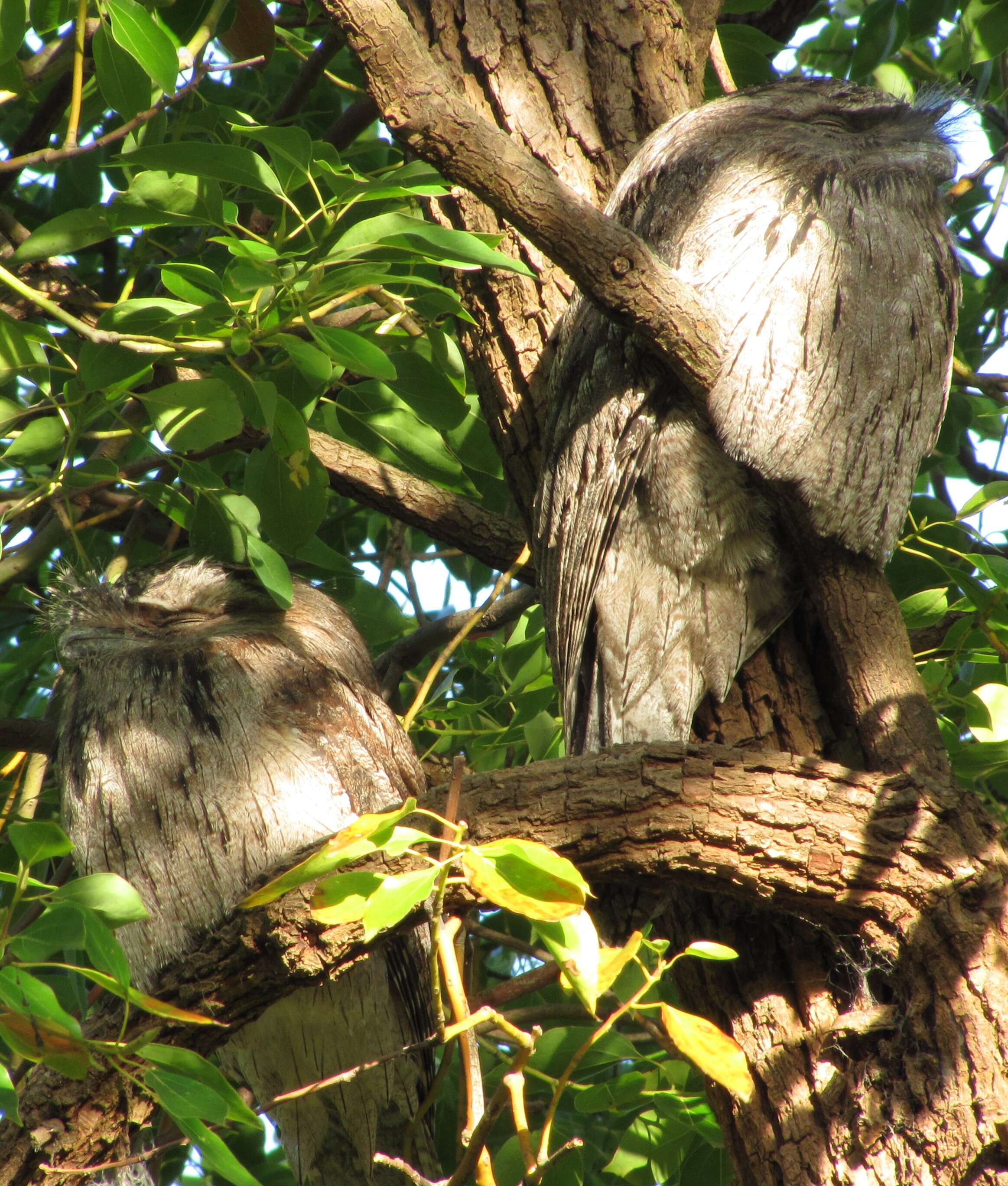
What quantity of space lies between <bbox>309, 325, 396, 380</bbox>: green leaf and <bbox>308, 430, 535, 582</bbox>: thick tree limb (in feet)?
2.37

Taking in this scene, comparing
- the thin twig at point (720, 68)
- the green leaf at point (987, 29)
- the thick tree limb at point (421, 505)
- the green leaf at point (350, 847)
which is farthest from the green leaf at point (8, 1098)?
the green leaf at point (987, 29)

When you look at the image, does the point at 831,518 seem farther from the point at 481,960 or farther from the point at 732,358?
the point at 481,960

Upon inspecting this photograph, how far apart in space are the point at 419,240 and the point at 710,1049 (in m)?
0.97

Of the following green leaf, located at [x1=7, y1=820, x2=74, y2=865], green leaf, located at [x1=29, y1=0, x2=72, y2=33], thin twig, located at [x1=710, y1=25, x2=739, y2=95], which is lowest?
green leaf, located at [x1=7, y1=820, x2=74, y2=865]

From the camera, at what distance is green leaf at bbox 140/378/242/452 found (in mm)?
1699

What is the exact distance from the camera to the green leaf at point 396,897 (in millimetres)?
990

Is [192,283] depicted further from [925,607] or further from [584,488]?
[925,607]

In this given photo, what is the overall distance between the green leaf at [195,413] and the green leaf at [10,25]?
531 mm

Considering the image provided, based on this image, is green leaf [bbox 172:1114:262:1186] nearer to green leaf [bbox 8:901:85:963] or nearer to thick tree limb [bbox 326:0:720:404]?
green leaf [bbox 8:901:85:963]

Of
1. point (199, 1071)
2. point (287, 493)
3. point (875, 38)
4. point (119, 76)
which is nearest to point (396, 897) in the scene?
point (199, 1071)

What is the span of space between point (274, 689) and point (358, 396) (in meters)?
0.61

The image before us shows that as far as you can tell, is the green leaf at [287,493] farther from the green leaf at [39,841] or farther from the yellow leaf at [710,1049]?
the yellow leaf at [710,1049]

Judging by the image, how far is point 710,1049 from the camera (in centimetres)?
120

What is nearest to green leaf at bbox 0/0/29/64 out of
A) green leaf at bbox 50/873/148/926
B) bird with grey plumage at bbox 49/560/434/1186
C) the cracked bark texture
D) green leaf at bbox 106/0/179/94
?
green leaf at bbox 106/0/179/94
